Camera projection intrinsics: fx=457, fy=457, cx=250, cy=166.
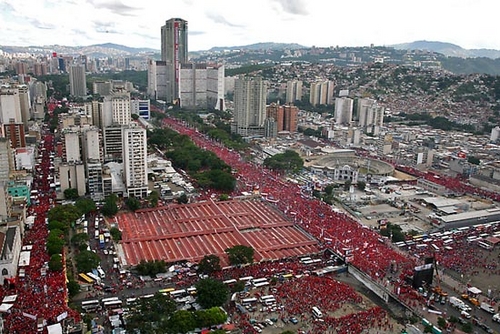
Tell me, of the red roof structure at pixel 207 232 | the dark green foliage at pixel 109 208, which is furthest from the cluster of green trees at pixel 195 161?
the dark green foliage at pixel 109 208

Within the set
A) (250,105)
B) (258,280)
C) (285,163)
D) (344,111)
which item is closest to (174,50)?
(250,105)

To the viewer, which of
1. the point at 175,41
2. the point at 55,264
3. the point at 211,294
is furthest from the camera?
the point at 175,41

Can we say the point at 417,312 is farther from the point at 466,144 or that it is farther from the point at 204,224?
the point at 466,144

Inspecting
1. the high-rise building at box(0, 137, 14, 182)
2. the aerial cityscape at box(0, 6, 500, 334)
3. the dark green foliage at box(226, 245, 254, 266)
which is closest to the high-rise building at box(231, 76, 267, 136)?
the aerial cityscape at box(0, 6, 500, 334)

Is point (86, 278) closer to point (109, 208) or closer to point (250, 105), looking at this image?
point (109, 208)

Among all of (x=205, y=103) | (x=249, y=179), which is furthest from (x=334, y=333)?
(x=205, y=103)
